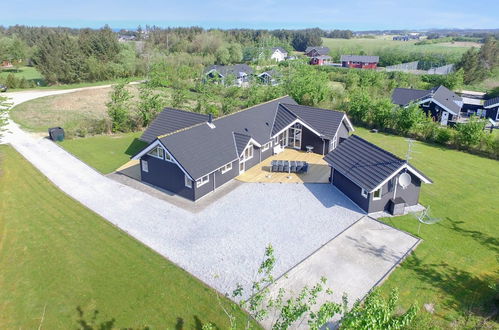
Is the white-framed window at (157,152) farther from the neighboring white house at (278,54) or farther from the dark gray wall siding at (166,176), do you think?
the neighboring white house at (278,54)

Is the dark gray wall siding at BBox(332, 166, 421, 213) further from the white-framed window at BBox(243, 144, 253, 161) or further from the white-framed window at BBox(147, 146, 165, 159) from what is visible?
the white-framed window at BBox(147, 146, 165, 159)

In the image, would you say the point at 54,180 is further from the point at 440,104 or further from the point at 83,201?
the point at 440,104

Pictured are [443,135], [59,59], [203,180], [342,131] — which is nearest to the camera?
[203,180]

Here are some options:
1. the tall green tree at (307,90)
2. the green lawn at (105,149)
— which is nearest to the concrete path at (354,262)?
the green lawn at (105,149)

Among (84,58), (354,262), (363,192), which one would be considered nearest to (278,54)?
(84,58)

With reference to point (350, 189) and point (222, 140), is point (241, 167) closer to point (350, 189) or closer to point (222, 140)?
point (222, 140)

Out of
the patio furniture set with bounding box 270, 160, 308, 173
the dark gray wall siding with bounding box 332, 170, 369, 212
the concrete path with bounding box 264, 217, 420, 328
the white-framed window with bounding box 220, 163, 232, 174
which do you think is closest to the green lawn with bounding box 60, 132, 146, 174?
the white-framed window with bounding box 220, 163, 232, 174

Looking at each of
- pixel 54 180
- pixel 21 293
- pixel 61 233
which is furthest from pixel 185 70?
pixel 21 293
